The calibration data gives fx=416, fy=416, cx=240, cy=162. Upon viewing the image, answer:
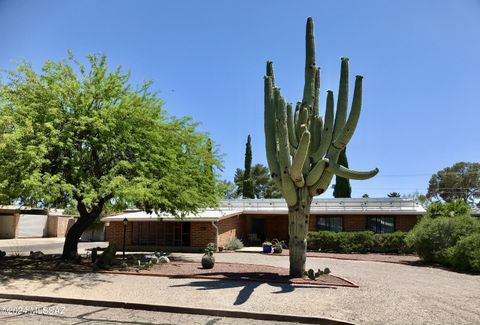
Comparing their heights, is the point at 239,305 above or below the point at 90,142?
below

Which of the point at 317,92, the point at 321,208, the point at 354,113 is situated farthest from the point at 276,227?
the point at 354,113

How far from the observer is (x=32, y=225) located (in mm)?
40031

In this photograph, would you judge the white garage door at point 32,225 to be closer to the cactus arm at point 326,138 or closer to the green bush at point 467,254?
the cactus arm at point 326,138

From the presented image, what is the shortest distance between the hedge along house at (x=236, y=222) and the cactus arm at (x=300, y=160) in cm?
1243

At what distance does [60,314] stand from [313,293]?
5917 mm

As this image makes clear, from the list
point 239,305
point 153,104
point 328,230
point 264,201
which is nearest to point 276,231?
point 264,201

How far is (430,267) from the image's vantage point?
57.7 feet

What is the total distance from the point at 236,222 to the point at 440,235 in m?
13.8

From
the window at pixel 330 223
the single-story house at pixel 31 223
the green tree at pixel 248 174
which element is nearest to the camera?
the window at pixel 330 223

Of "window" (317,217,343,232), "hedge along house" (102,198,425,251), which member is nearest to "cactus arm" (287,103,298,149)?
"hedge along house" (102,198,425,251)

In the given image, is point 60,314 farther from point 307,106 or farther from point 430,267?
point 430,267

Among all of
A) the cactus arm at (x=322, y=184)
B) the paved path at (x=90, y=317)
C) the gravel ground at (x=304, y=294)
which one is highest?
the cactus arm at (x=322, y=184)

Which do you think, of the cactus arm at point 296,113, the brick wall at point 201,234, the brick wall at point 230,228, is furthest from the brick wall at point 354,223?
the cactus arm at point 296,113

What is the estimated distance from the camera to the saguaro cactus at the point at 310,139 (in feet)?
40.9
